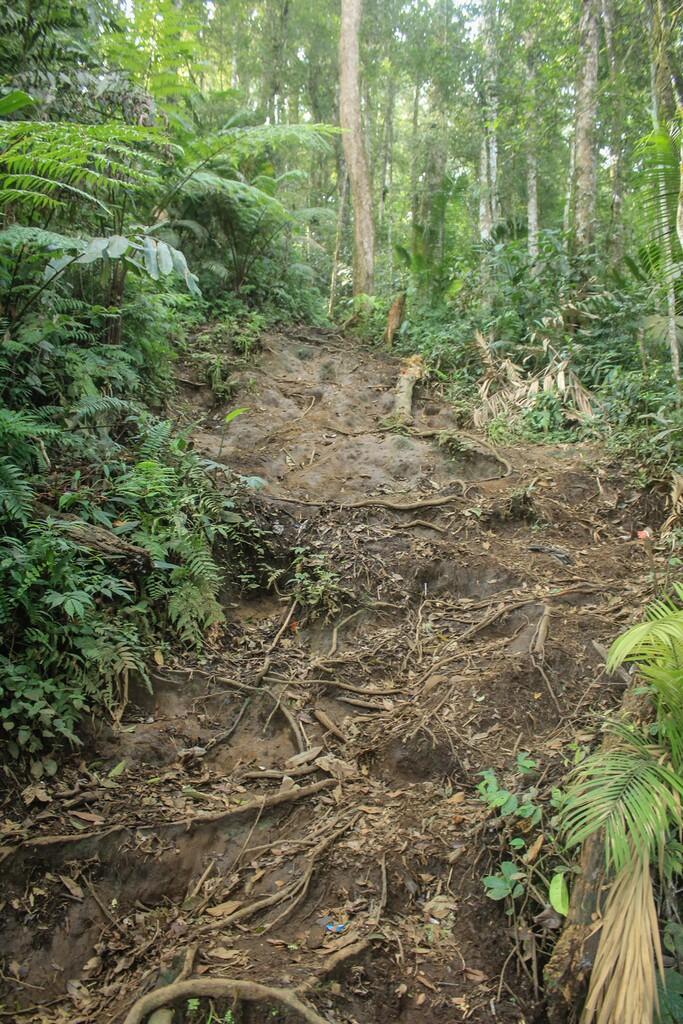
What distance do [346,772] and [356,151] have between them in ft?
35.7

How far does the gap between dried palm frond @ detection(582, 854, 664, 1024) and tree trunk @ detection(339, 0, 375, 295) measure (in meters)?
10.3

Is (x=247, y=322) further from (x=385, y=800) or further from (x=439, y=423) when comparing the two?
(x=385, y=800)

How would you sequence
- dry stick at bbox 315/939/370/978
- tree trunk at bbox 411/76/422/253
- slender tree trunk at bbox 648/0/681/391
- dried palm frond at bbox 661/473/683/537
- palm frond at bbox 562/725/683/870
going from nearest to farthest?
palm frond at bbox 562/725/683/870 → dry stick at bbox 315/939/370/978 → dried palm frond at bbox 661/473/683/537 → slender tree trunk at bbox 648/0/681/391 → tree trunk at bbox 411/76/422/253

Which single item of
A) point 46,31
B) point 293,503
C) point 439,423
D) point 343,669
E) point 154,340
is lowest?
point 343,669

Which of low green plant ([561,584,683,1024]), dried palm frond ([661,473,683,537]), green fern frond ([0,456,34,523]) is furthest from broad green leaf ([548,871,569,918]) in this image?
dried palm frond ([661,473,683,537])

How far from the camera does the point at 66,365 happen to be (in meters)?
4.69

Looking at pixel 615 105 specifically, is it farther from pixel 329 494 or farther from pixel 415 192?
pixel 329 494

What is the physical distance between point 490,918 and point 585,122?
994 cm

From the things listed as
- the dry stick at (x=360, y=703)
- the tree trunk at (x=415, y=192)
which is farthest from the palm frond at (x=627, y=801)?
Answer: the tree trunk at (x=415, y=192)

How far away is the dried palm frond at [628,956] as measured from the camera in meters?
2.05

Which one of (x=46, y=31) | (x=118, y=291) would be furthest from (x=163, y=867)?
(x=46, y=31)

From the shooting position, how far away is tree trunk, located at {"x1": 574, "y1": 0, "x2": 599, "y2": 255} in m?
8.98

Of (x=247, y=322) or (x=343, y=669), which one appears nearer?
(x=343, y=669)

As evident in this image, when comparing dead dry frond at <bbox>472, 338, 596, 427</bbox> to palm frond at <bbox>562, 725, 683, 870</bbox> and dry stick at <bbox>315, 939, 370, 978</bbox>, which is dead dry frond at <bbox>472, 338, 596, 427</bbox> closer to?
palm frond at <bbox>562, 725, 683, 870</bbox>
